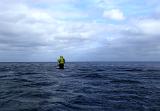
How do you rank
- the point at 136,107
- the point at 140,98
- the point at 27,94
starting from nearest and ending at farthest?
the point at 136,107 < the point at 140,98 < the point at 27,94

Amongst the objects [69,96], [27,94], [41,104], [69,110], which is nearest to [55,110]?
[69,110]

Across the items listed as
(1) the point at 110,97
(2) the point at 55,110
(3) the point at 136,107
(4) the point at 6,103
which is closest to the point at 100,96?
(1) the point at 110,97

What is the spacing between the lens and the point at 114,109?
17297mm

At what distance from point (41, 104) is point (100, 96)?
609cm

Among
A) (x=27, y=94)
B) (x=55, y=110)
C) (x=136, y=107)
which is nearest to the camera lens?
(x=55, y=110)

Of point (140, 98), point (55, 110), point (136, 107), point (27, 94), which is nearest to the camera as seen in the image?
point (55, 110)

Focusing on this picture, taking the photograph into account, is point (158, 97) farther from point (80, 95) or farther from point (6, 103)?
point (6, 103)

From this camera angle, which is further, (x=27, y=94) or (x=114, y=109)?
(x=27, y=94)

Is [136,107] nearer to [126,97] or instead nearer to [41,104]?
[126,97]

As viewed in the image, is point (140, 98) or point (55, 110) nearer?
point (55, 110)

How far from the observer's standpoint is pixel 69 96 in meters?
22.4

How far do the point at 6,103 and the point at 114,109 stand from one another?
8196 mm

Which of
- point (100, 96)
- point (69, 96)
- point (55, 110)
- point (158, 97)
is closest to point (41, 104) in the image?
point (55, 110)

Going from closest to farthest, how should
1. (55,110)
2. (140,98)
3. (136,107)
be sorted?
(55,110) → (136,107) → (140,98)
